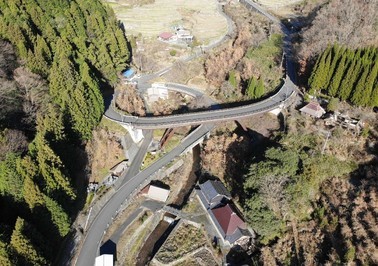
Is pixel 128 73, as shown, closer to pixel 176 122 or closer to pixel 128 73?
pixel 128 73

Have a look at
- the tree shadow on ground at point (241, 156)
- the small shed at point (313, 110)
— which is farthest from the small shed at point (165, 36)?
the small shed at point (313, 110)

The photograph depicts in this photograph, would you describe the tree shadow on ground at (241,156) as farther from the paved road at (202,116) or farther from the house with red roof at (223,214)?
the paved road at (202,116)

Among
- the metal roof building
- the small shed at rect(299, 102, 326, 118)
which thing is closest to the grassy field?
the small shed at rect(299, 102, 326, 118)

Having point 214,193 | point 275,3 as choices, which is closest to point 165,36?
point 275,3

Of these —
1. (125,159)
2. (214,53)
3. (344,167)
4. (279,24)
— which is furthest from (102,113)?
(279,24)

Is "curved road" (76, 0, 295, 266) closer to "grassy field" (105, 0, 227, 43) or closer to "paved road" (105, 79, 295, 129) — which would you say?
"paved road" (105, 79, 295, 129)
